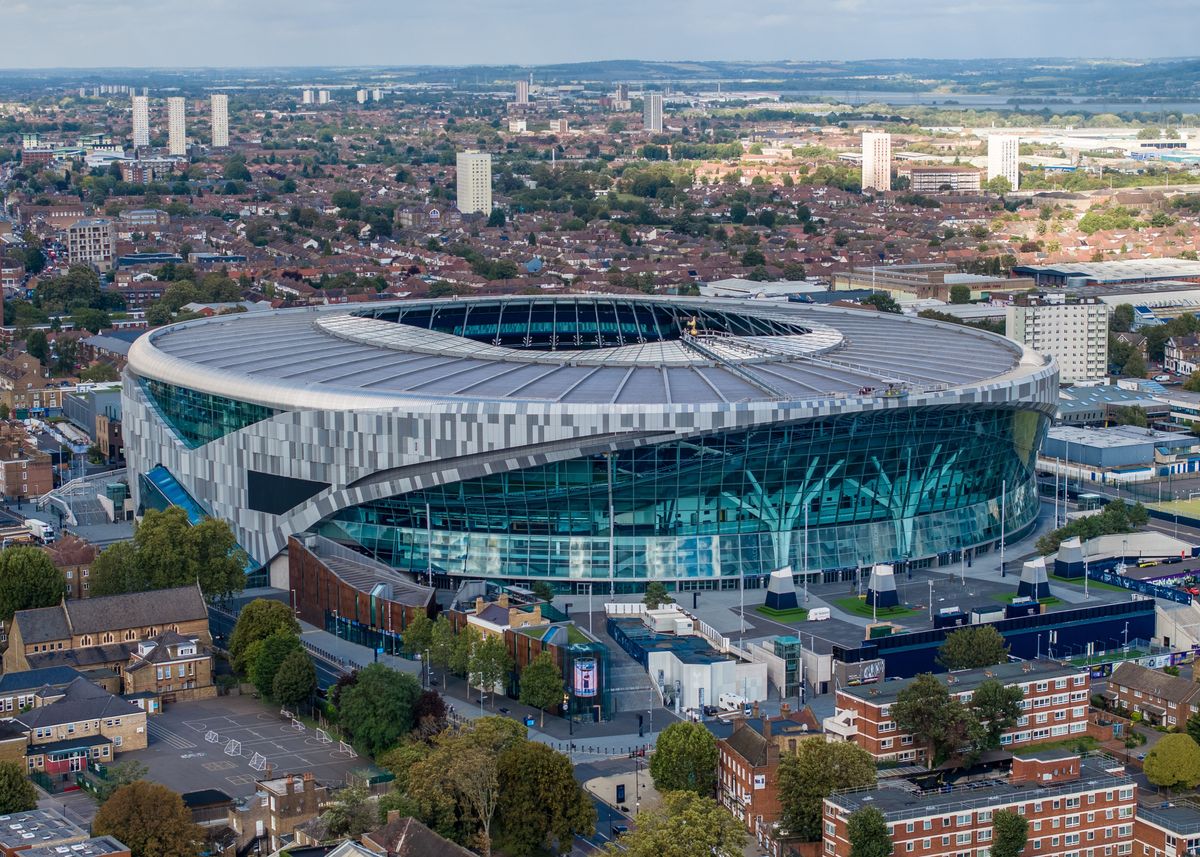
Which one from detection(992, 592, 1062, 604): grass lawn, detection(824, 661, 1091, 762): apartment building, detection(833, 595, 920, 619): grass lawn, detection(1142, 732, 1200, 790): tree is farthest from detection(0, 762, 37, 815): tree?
detection(992, 592, 1062, 604): grass lawn

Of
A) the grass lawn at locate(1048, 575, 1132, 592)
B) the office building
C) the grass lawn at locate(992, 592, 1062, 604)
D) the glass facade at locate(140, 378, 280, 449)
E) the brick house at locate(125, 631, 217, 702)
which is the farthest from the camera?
the office building

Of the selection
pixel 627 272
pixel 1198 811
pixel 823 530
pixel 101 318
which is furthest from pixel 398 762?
pixel 627 272

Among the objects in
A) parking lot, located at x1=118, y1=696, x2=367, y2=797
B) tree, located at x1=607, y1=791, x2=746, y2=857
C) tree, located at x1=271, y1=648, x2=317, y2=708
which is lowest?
parking lot, located at x1=118, y1=696, x2=367, y2=797

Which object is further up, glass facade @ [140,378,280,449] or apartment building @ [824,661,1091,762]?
glass facade @ [140,378,280,449]

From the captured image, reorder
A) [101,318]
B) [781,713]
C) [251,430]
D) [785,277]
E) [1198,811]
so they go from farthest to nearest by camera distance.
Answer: [785,277] < [101,318] < [251,430] < [781,713] < [1198,811]

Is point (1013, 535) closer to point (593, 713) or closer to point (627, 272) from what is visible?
point (593, 713)

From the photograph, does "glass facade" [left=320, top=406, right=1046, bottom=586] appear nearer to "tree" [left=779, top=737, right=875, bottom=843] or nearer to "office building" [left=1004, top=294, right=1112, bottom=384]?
"tree" [left=779, top=737, right=875, bottom=843]
